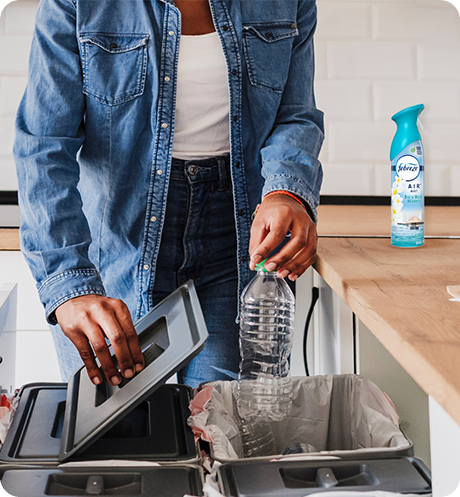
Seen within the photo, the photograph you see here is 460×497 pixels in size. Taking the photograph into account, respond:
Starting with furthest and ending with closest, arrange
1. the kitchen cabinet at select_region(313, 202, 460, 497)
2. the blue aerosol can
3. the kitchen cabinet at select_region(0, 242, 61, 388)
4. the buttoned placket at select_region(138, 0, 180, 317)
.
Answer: the kitchen cabinet at select_region(0, 242, 61, 388) < the blue aerosol can < the buttoned placket at select_region(138, 0, 180, 317) < the kitchen cabinet at select_region(313, 202, 460, 497)

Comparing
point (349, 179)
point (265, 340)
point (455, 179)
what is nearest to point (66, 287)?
point (265, 340)

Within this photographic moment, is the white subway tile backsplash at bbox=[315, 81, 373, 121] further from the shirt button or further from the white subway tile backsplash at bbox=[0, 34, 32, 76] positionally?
the shirt button

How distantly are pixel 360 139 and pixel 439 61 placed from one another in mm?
399

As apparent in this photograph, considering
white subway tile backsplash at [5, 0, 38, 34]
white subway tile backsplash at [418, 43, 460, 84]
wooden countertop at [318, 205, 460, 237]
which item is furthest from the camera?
white subway tile backsplash at [418, 43, 460, 84]

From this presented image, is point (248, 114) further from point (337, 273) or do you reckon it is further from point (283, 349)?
point (283, 349)

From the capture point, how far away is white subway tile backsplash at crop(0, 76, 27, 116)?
78.7 inches

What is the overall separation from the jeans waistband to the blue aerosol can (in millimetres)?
353

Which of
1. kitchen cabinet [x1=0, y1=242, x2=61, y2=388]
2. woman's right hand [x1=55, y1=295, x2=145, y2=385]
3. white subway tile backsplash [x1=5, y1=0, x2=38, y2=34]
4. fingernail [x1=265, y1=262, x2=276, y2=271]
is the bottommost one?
kitchen cabinet [x1=0, y1=242, x2=61, y2=388]

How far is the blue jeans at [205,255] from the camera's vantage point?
3.47 feet

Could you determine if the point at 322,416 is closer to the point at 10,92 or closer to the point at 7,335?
the point at 7,335

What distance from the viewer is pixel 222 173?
107cm

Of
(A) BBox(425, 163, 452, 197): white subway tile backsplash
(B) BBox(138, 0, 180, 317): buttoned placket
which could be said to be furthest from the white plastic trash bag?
(A) BBox(425, 163, 452, 197): white subway tile backsplash

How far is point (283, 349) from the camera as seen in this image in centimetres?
135

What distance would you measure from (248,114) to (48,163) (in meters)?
0.39
